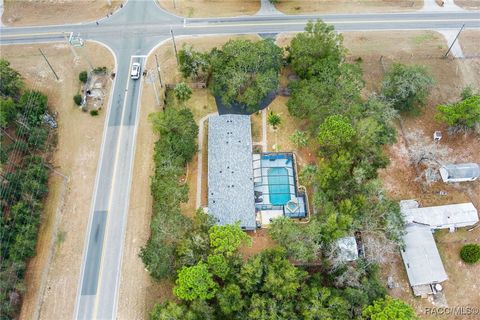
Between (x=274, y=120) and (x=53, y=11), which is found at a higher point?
(x=53, y=11)

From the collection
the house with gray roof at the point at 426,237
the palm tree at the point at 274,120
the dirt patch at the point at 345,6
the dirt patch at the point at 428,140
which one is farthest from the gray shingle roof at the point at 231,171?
the dirt patch at the point at 345,6

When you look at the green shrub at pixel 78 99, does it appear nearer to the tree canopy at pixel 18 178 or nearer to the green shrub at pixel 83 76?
the green shrub at pixel 83 76

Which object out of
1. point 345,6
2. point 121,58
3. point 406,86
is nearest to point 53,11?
point 121,58

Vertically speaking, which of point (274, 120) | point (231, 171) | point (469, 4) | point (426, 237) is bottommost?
point (426, 237)

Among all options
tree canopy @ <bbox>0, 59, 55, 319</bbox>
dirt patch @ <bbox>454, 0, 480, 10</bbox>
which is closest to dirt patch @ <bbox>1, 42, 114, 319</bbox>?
tree canopy @ <bbox>0, 59, 55, 319</bbox>

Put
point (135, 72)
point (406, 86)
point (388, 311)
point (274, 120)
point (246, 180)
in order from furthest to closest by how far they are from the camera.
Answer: point (135, 72) → point (274, 120) → point (406, 86) → point (246, 180) → point (388, 311)

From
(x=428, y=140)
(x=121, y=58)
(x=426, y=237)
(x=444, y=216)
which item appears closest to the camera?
(x=426, y=237)

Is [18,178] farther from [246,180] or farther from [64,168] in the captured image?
[246,180]

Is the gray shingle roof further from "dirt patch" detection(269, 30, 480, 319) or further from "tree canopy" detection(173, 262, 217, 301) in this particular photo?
"tree canopy" detection(173, 262, 217, 301)
